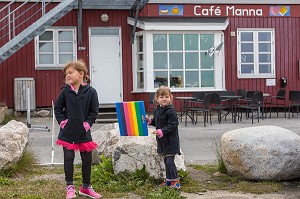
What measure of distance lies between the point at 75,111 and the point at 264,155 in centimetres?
255

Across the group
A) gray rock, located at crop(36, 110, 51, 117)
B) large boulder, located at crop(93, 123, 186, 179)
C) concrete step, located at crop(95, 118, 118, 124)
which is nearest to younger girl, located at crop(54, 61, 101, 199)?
large boulder, located at crop(93, 123, 186, 179)

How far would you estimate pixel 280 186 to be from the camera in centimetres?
662

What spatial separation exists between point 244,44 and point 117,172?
1296 cm

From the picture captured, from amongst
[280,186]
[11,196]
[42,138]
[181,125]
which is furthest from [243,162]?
[181,125]

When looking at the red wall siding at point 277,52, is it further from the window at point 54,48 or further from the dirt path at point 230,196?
the dirt path at point 230,196

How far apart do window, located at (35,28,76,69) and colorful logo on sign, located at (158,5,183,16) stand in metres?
3.16

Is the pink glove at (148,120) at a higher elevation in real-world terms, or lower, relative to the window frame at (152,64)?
lower

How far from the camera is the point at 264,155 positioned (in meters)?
6.69

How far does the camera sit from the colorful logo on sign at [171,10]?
58.4 feet

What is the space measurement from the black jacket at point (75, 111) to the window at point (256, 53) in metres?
13.3

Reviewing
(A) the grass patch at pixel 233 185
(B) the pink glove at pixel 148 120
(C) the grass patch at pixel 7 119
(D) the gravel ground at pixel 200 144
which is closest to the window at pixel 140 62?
(D) the gravel ground at pixel 200 144

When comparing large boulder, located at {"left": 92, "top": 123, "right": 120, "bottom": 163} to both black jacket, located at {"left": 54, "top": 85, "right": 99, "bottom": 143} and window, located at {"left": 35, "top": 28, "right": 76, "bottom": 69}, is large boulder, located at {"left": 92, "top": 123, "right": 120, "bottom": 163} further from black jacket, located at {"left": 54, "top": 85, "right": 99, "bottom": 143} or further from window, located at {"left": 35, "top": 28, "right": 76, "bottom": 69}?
window, located at {"left": 35, "top": 28, "right": 76, "bottom": 69}

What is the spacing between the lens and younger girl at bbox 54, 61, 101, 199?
19.5 ft

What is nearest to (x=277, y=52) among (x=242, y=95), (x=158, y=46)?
(x=242, y=95)
